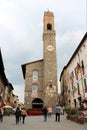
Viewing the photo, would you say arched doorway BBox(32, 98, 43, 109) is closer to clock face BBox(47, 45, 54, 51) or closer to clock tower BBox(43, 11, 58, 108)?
clock tower BBox(43, 11, 58, 108)

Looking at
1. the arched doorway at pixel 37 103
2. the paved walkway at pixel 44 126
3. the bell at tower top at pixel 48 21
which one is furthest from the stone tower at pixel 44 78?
the paved walkway at pixel 44 126

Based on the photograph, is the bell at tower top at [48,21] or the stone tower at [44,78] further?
the bell at tower top at [48,21]

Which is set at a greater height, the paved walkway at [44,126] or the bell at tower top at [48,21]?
the bell at tower top at [48,21]

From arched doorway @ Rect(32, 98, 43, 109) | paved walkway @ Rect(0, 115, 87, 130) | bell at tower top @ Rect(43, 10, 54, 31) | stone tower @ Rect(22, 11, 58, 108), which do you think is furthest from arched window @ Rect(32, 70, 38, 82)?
paved walkway @ Rect(0, 115, 87, 130)

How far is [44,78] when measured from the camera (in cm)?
4125

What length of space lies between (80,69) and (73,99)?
331 inches

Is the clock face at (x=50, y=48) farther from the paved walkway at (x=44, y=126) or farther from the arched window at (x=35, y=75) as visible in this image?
the paved walkway at (x=44, y=126)

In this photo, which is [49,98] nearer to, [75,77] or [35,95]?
[35,95]

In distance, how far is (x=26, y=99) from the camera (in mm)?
40094

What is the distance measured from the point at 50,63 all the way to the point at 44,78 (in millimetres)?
3757

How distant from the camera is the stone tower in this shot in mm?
39656

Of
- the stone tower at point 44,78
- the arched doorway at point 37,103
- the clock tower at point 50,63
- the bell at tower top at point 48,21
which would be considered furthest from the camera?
the bell at tower top at point 48,21

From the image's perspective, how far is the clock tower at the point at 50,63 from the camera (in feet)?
128

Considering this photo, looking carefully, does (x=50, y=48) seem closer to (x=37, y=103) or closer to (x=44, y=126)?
(x=37, y=103)
